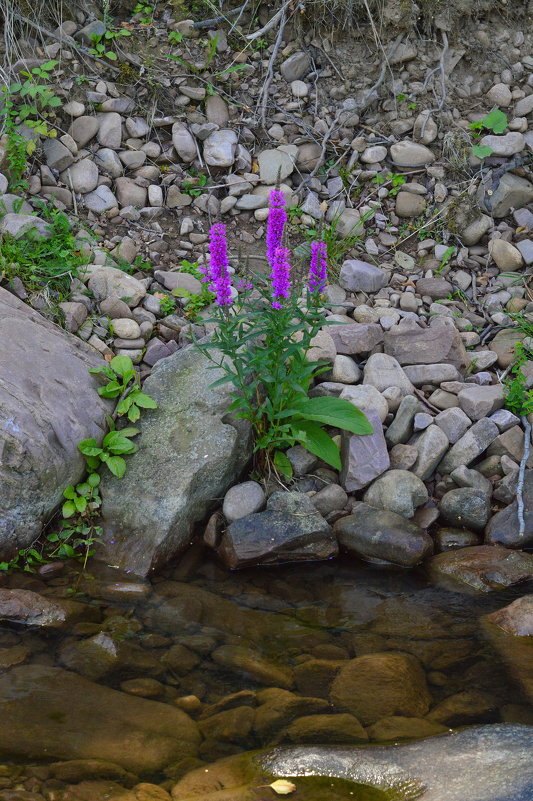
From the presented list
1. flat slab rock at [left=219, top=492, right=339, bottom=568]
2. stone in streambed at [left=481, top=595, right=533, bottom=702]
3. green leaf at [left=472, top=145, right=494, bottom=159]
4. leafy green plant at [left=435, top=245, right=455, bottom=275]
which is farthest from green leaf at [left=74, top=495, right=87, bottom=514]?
green leaf at [left=472, top=145, right=494, bottom=159]

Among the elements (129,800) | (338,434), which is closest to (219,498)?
(338,434)

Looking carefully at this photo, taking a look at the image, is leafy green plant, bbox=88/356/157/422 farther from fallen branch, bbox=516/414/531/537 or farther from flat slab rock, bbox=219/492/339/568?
fallen branch, bbox=516/414/531/537

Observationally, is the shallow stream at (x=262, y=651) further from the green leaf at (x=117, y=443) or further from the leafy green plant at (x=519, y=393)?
the leafy green plant at (x=519, y=393)

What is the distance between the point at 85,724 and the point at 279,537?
148cm

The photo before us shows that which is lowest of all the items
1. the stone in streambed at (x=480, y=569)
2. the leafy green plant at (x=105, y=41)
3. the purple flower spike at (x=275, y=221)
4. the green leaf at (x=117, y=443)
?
the stone in streambed at (x=480, y=569)

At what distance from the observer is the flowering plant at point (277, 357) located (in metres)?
3.85

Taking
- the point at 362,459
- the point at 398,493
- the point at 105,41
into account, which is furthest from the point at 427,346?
the point at 105,41

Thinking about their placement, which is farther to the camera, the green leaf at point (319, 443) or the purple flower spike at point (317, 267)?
the green leaf at point (319, 443)

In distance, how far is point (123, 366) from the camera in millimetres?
4676

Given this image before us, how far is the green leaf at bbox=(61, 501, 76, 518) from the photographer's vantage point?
4234mm

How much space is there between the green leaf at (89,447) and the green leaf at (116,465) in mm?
75

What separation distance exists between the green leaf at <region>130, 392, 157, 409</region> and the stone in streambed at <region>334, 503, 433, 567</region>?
1.27 meters

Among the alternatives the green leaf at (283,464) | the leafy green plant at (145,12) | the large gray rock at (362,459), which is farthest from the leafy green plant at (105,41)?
the large gray rock at (362,459)

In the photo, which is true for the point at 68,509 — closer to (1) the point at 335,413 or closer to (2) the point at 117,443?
(2) the point at 117,443
